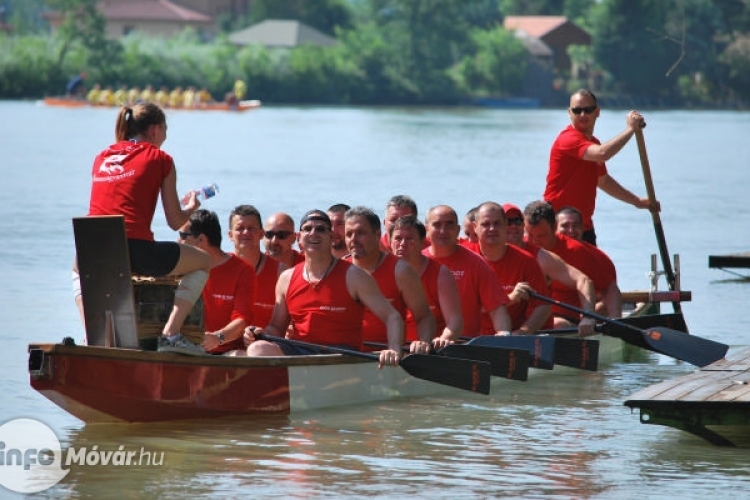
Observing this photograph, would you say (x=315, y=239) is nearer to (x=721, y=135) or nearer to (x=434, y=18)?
(x=721, y=135)

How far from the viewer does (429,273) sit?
955 cm

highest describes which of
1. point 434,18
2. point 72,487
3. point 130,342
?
point 434,18

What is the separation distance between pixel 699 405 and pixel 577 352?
212 cm

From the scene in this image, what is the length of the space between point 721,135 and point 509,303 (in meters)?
48.5

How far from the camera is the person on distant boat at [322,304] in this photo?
28.9 feet

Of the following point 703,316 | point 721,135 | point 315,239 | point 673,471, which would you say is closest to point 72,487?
point 315,239

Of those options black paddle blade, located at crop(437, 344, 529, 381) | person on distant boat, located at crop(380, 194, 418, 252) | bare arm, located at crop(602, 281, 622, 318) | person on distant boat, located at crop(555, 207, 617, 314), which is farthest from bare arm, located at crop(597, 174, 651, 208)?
black paddle blade, located at crop(437, 344, 529, 381)

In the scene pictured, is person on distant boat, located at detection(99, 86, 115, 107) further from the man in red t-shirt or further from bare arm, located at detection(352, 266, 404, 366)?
bare arm, located at detection(352, 266, 404, 366)

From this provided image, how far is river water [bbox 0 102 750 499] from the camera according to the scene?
7.84 m

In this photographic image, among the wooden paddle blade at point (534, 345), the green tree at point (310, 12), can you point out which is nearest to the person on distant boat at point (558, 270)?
the wooden paddle blade at point (534, 345)

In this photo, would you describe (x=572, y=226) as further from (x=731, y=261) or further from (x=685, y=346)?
(x=731, y=261)

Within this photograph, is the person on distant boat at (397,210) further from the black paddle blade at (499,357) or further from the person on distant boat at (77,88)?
the person on distant boat at (77,88)

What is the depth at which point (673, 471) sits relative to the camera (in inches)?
319

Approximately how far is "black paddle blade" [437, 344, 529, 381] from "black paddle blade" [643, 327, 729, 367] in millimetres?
1298
